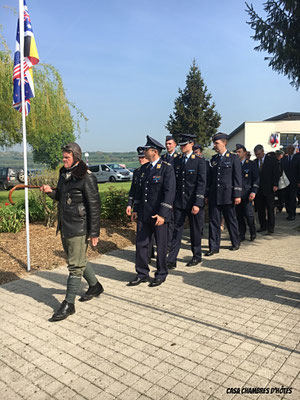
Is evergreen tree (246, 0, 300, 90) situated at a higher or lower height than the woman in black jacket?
higher

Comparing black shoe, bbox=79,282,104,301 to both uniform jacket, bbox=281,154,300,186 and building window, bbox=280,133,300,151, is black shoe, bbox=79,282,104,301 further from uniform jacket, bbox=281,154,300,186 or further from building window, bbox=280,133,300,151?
building window, bbox=280,133,300,151

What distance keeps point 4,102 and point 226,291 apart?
366 inches

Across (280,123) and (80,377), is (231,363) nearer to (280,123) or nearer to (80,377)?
(80,377)

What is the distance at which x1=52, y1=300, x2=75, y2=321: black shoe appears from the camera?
3828 millimetres

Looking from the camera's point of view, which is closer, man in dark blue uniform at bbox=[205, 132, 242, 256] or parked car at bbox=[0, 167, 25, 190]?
man in dark blue uniform at bbox=[205, 132, 242, 256]

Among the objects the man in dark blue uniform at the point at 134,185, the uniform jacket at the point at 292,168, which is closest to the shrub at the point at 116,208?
the man in dark blue uniform at the point at 134,185

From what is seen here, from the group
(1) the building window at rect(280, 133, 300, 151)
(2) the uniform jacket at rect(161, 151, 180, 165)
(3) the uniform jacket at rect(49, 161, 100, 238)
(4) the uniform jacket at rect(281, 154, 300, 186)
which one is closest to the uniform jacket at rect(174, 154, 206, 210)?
(2) the uniform jacket at rect(161, 151, 180, 165)

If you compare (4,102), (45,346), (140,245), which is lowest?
(45,346)

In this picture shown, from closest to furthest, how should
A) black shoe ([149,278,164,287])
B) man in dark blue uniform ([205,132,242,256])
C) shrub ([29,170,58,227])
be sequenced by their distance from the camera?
1. black shoe ([149,278,164,287])
2. man in dark blue uniform ([205,132,242,256])
3. shrub ([29,170,58,227])

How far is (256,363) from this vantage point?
2908mm

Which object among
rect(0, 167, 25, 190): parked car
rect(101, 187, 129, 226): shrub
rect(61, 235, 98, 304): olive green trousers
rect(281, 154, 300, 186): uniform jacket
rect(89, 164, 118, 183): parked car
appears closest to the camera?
rect(61, 235, 98, 304): olive green trousers

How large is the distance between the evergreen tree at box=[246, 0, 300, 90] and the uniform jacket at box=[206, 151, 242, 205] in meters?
3.70

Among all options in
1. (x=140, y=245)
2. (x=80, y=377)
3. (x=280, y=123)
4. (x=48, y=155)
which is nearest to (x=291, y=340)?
(x=80, y=377)

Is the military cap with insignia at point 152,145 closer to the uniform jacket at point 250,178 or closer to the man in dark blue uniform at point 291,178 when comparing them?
the uniform jacket at point 250,178
